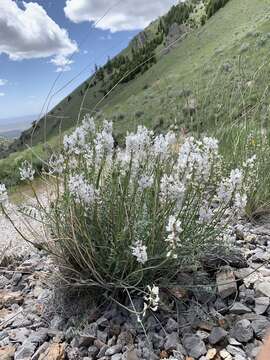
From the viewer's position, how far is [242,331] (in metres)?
2.50

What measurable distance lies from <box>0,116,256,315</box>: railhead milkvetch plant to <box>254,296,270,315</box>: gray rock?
0.47m

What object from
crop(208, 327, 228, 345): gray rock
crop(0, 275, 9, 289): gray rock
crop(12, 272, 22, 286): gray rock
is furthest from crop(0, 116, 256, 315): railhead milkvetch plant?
crop(0, 275, 9, 289): gray rock

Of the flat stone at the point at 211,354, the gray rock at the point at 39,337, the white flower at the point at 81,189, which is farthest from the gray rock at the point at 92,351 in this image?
the white flower at the point at 81,189

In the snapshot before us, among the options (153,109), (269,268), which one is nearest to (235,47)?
(153,109)

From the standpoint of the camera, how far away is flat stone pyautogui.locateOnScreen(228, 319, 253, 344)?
2467 millimetres

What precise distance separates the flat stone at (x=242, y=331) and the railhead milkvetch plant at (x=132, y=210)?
511mm

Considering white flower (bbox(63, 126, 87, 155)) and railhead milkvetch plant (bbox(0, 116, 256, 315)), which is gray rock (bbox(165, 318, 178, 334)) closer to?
railhead milkvetch plant (bbox(0, 116, 256, 315))

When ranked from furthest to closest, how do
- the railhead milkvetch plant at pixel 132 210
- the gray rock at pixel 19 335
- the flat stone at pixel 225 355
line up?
1. the gray rock at pixel 19 335
2. the railhead milkvetch plant at pixel 132 210
3. the flat stone at pixel 225 355

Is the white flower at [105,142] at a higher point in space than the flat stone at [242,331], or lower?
higher

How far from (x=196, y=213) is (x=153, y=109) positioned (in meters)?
16.4

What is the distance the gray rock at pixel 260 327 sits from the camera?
8.10 feet

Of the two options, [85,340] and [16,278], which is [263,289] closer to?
[85,340]

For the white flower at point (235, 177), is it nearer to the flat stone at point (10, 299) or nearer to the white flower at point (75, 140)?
the white flower at point (75, 140)

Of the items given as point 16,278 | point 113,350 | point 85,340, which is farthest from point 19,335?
point 16,278
